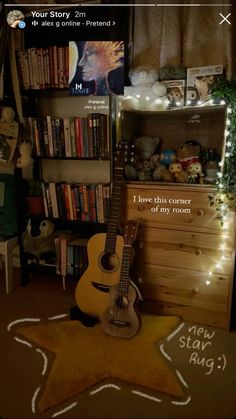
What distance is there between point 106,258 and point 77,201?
1.48 feet

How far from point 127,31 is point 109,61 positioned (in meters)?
0.25

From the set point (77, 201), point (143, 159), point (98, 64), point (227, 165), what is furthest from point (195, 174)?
point (98, 64)

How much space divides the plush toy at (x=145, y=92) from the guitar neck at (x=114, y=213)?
0.44 meters

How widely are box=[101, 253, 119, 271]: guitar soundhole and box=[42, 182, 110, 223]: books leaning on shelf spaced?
280mm

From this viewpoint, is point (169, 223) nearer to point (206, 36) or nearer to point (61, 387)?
point (61, 387)

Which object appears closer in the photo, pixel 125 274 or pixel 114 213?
pixel 125 274

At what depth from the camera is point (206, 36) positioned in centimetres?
178

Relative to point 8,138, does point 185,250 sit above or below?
below

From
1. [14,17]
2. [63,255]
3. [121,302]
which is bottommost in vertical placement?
[121,302]

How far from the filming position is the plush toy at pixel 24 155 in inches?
78.4

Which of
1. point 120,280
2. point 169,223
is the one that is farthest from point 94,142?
point 120,280

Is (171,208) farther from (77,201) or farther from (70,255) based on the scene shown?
(70,255)

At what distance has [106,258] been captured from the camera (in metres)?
1.76

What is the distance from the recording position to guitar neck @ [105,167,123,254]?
5.61ft
